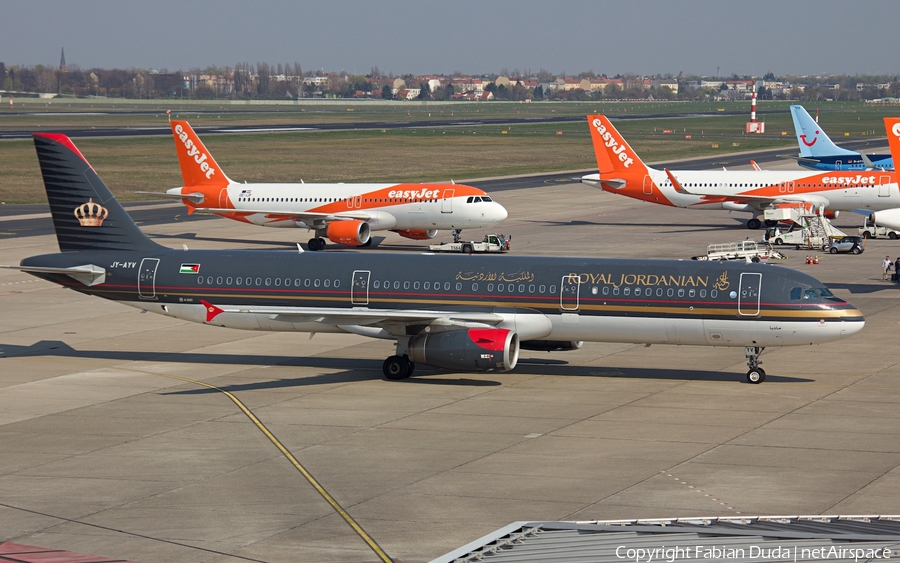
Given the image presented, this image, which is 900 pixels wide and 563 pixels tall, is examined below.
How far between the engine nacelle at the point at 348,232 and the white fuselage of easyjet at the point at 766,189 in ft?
79.3

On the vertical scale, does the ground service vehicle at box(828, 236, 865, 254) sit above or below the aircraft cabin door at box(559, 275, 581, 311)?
below

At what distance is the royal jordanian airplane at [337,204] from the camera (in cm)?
7162

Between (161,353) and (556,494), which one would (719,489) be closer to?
(556,494)

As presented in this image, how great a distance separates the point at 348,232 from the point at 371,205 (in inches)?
109

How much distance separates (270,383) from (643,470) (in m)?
15.3

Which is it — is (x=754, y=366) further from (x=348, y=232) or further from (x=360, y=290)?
(x=348, y=232)

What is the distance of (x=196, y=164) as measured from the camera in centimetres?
7506

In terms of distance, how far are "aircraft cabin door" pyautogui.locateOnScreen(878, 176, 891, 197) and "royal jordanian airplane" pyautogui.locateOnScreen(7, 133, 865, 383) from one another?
48.0 m

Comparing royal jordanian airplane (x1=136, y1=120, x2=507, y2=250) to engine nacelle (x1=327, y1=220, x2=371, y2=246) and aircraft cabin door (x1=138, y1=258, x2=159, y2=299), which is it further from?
aircraft cabin door (x1=138, y1=258, x2=159, y2=299)

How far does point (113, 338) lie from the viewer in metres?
46.4

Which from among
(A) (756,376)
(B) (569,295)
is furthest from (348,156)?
(A) (756,376)

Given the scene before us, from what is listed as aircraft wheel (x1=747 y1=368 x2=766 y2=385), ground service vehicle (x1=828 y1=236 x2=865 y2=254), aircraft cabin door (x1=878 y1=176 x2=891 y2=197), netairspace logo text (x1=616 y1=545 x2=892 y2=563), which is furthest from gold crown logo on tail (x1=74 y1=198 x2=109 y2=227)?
aircraft cabin door (x1=878 y1=176 x2=891 y2=197)

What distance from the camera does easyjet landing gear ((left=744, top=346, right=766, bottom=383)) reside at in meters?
37.4

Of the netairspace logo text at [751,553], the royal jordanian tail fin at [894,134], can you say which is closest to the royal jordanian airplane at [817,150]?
the royal jordanian tail fin at [894,134]
